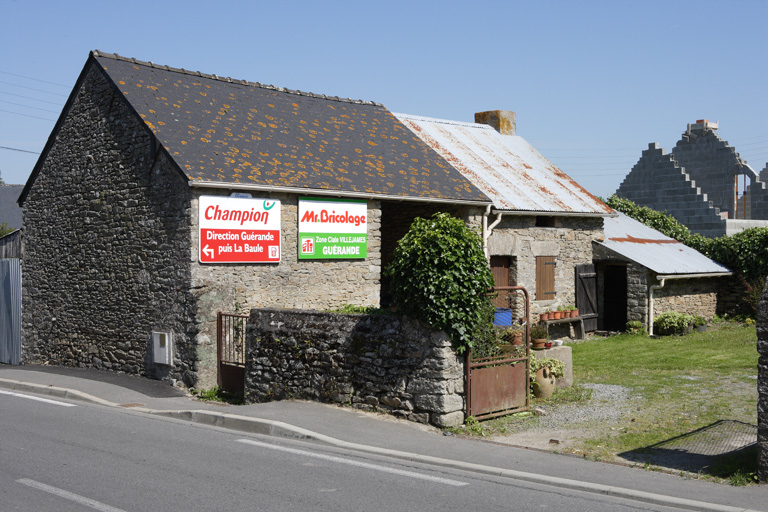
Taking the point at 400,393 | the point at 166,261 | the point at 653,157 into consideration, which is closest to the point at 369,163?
the point at 166,261

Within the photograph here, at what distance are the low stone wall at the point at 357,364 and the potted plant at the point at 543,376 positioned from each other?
1836mm

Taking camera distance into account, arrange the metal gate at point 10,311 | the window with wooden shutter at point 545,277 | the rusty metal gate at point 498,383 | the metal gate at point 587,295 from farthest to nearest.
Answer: the metal gate at point 587,295, the window with wooden shutter at point 545,277, the metal gate at point 10,311, the rusty metal gate at point 498,383

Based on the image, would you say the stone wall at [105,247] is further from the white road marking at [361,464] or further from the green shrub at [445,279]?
the green shrub at [445,279]

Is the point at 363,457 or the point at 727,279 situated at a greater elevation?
the point at 727,279

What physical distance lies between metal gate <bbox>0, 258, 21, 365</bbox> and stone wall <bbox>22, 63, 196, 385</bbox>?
0.41 meters

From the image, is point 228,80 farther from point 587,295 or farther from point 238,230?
point 587,295

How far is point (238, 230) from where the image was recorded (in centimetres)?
1438

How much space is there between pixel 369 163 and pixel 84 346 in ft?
25.3

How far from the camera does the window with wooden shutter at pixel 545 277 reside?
825 inches

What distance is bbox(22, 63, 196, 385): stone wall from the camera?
47.0ft

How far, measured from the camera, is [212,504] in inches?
255

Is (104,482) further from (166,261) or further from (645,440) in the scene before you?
(166,261)

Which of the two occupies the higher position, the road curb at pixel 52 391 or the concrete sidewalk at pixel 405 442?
the concrete sidewalk at pixel 405 442

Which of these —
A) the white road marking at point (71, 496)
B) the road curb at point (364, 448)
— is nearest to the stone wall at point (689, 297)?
the road curb at point (364, 448)
